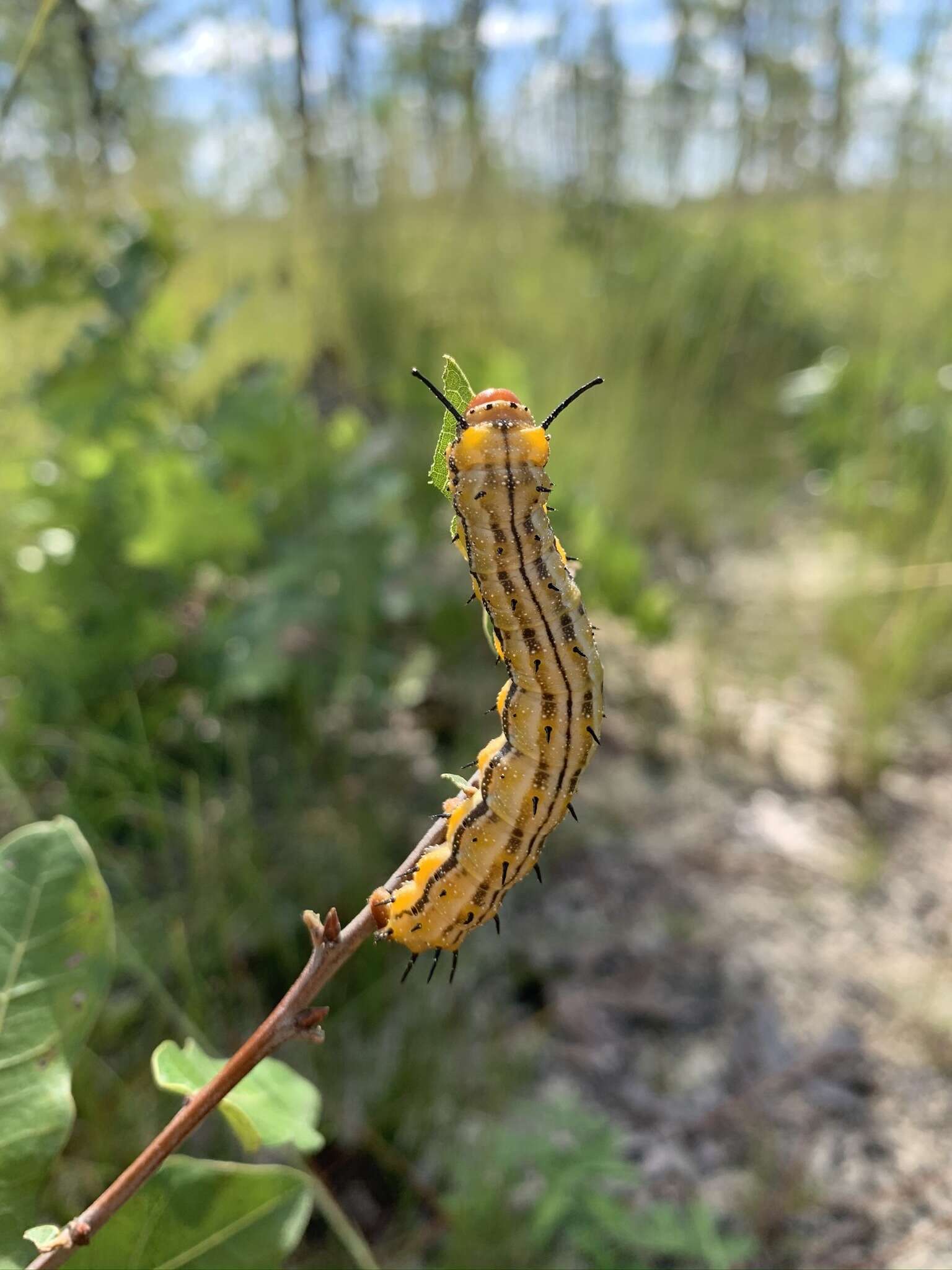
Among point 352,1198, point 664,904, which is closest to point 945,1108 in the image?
point 664,904

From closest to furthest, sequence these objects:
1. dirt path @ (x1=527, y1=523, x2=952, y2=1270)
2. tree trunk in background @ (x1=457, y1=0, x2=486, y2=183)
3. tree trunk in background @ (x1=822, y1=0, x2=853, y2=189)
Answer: dirt path @ (x1=527, y1=523, x2=952, y2=1270) < tree trunk in background @ (x1=457, y1=0, x2=486, y2=183) < tree trunk in background @ (x1=822, y1=0, x2=853, y2=189)

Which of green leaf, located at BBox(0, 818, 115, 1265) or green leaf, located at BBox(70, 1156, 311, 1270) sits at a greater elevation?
green leaf, located at BBox(0, 818, 115, 1265)

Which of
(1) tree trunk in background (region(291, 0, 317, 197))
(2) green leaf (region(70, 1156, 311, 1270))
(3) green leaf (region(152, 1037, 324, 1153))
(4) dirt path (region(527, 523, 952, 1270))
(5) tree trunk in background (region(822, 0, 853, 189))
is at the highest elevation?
(5) tree trunk in background (region(822, 0, 853, 189))

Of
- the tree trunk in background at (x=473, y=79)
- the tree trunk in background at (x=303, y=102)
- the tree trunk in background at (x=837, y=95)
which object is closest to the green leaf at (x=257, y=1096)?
the tree trunk in background at (x=303, y=102)

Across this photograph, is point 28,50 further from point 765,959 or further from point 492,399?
point 765,959

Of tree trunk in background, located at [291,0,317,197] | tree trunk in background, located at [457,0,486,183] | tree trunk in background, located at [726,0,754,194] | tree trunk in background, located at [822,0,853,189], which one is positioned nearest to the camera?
tree trunk in background, located at [291,0,317,197]

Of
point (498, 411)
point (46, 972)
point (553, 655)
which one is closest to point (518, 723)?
point (553, 655)

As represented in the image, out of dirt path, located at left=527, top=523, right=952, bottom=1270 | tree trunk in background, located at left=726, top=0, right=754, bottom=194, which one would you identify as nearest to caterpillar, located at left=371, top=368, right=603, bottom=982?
dirt path, located at left=527, top=523, right=952, bottom=1270

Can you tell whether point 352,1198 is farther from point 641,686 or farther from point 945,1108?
point 641,686

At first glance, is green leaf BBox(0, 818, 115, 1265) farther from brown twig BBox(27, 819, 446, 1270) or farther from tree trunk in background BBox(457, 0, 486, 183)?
tree trunk in background BBox(457, 0, 486, 183)
